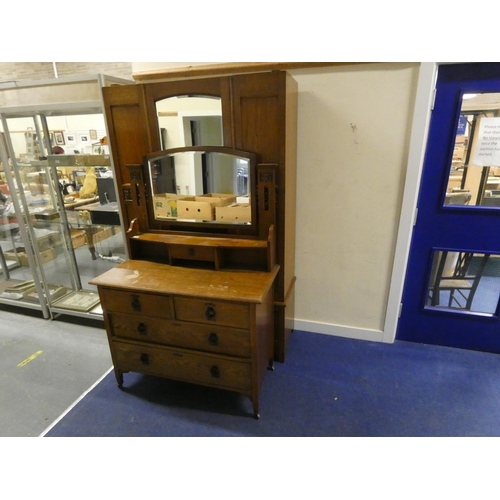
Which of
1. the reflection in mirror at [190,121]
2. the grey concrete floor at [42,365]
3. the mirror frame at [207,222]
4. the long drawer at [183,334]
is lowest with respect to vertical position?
the grey concrete floor at [42,365]

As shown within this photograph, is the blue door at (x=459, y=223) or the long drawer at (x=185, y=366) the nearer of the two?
the long drawer at (x=185, y=366)

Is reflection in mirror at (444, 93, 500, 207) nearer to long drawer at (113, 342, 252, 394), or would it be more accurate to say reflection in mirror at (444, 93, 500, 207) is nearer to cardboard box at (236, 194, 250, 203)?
cardboard box at (236, 194, 250, 203)

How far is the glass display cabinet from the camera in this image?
2184 mm

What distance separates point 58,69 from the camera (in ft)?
16.2

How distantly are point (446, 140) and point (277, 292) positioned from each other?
4.66ft

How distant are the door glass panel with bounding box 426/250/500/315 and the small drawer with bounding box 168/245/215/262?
1.57 meters

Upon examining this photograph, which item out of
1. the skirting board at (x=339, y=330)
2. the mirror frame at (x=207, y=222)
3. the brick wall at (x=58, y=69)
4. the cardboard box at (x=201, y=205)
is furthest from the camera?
the brick wall at (x=58, y=69)

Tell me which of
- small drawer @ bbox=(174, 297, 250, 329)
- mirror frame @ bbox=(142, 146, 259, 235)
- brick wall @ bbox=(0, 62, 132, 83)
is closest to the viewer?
small drawer @ bbox=(174, 297, 250, 329)

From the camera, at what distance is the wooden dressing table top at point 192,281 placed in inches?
61.0

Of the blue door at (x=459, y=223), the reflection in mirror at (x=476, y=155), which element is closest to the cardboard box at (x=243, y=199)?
the blue door at (x=459, y=223)

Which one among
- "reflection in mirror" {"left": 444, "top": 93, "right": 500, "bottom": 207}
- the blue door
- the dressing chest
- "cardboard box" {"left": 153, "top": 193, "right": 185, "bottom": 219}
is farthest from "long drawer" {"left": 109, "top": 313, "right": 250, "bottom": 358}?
"reflection in mirror" {"left": 444, "top": 93, "right": 500, "bottom": 207}

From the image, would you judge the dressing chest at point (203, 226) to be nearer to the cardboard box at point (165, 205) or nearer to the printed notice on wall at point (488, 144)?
the cardboard box at point (165, 205)

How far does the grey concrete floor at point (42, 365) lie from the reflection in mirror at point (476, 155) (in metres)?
2.69

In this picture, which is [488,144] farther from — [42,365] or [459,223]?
[42,365]
